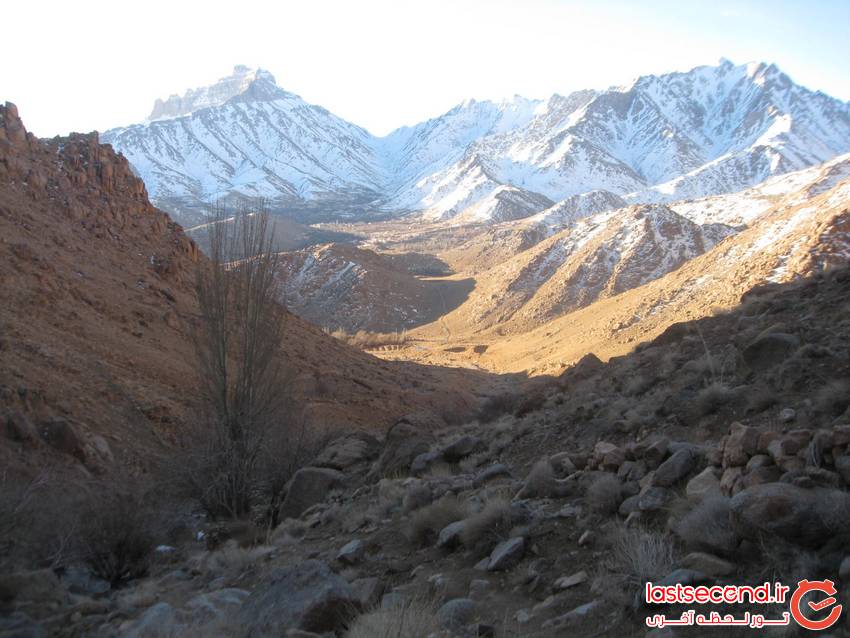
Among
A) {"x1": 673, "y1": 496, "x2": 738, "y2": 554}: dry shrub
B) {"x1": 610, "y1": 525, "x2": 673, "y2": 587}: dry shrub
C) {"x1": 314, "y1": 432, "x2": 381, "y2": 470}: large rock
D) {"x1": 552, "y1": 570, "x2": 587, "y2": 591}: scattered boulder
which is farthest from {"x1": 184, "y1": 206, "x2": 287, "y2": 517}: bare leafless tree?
{"x1": 673, "y1": 496, "x2": 738, "y2": 554}: dry shrub

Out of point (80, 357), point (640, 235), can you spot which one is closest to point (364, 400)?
point (80, 357)

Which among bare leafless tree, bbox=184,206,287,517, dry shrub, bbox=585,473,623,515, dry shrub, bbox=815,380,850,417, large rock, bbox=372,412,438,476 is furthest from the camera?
large rock, bbox=372,412,438,476

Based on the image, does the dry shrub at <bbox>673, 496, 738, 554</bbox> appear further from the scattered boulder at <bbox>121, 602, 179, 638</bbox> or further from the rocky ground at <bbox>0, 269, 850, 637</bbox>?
A: the scattered boulder at <bbox>121, 602, 179, 638</bbox>

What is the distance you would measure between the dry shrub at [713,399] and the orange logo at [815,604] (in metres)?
4.11

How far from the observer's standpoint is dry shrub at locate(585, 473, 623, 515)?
226 inches

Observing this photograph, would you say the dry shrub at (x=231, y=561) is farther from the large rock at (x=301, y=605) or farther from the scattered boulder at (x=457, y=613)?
the scattered boulder at (x=457, y=613)

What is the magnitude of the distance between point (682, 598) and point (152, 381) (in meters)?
15.5

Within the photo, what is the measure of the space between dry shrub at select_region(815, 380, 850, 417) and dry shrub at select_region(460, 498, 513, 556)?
300 centimetres

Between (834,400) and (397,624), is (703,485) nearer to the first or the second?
(834,400)

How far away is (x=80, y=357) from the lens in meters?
16.0

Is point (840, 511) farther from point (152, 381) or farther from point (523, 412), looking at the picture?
point (152, 381)

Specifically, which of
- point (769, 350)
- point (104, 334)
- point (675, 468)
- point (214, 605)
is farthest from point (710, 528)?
point (104, 334)

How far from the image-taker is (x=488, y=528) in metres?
6.08

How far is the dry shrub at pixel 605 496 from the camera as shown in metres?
5.74
